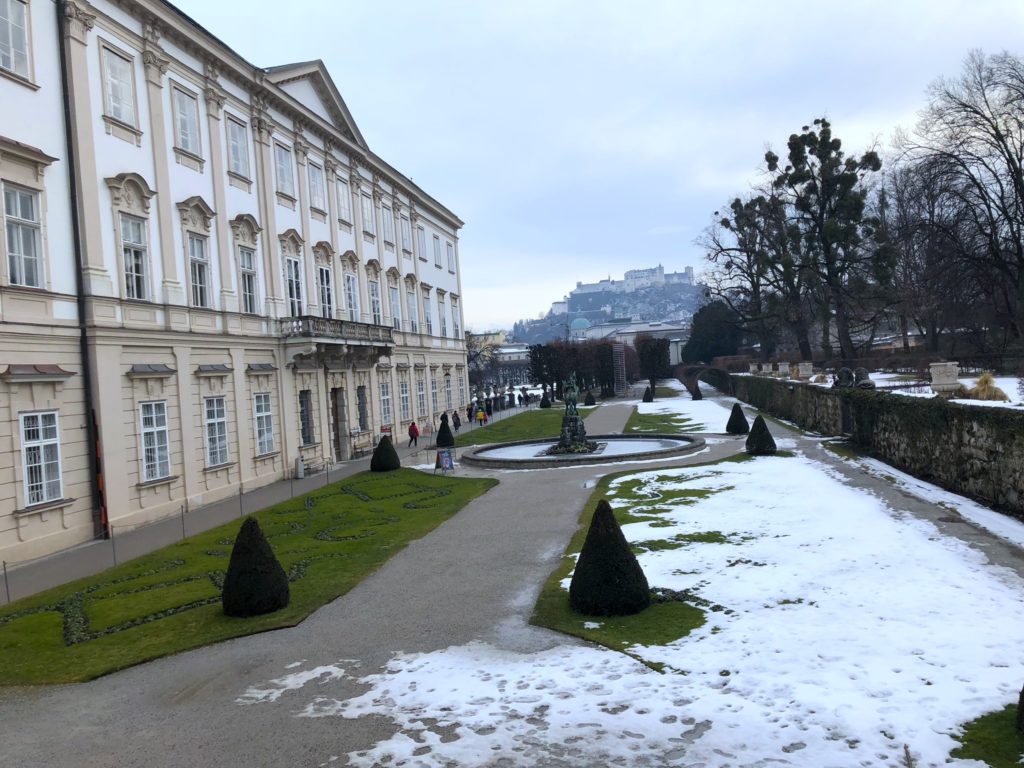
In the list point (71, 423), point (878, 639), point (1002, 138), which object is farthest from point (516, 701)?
point (1002, 138)

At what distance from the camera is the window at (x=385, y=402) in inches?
1521

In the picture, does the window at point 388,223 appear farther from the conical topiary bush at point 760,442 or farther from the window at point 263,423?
the conical topiary bush at point 760,442

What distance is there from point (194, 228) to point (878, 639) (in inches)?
847

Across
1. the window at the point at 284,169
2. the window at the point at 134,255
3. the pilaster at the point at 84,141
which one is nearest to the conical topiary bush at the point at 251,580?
the pilaster at the point at 84,141

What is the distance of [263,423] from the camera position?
2661 centimetres

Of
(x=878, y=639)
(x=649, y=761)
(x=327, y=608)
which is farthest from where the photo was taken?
(x=327, y=608)

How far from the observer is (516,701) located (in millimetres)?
7656

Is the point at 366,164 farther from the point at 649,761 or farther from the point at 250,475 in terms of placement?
the point at 649,761

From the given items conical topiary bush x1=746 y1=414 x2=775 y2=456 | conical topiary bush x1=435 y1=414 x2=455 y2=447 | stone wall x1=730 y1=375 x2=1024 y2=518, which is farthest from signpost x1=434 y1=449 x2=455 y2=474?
stone wall x1=730 y1=375 x2=1024 y2=518

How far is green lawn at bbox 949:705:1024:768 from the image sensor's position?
5840 millimetres

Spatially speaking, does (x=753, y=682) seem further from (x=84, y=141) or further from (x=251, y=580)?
(x=84, y=141)

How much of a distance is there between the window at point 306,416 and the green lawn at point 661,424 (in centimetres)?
1626

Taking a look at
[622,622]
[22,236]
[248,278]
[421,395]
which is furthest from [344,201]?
[622,622]

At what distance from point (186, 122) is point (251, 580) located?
56.6 feet
